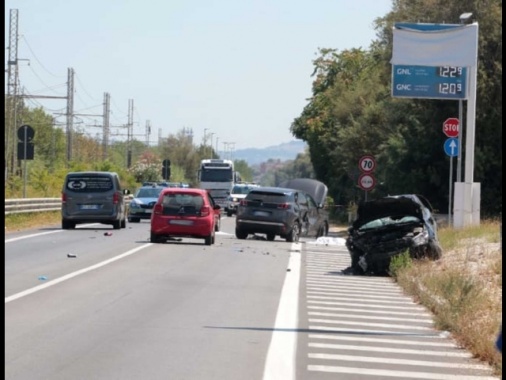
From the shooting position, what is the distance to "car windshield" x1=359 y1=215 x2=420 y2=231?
24688mm

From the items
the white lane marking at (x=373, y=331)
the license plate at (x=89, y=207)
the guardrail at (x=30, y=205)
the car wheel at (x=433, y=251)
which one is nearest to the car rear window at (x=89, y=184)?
the license plate at (x=89, y=207)

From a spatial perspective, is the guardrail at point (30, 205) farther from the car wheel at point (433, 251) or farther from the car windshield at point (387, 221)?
the car wheel at point (433, 251)

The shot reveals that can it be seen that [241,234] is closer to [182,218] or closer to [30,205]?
[182,218]

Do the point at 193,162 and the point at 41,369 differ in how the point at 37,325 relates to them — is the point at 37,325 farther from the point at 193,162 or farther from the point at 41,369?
the point at 193,162

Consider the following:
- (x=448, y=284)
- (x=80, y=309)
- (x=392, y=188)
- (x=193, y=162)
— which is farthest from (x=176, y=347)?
(x=193, y=162)

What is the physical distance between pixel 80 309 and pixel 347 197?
5832 cm

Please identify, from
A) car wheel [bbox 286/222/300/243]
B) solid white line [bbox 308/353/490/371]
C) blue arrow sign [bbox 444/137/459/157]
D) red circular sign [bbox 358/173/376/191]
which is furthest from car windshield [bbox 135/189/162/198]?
solid white line [bbox 308/353/490/371]

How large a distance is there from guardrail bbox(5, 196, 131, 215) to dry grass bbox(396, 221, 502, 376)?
2123 cm

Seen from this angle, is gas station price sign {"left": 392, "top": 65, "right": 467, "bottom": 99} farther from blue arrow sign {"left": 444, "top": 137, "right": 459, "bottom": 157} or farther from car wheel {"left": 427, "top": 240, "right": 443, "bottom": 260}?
car wheel {"left": 427, "top": 240, "right": 443, "bottom": 260}

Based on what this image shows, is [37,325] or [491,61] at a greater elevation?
[491,61]

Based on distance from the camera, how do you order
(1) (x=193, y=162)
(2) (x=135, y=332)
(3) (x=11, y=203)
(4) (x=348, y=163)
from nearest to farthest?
(2) (x=135, y=332), (3) (x=11, y=203), (4) (x=348, y=163), (1) (x=193, y=162)

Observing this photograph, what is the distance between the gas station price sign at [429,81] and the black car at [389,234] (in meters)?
13.0

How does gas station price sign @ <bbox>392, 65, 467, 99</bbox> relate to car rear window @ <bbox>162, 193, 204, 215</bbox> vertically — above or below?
above

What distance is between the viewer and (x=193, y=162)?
179250mm
